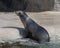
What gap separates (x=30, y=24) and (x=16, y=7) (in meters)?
4.79

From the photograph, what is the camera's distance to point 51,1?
10.4 m

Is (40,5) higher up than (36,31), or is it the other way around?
(36,31)

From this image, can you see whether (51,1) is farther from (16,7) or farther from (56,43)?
(56,43)

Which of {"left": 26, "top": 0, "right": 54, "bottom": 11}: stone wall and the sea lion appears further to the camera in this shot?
{"left": 26, "top": 0, "right": 54, "bottom": 11}: stone wall

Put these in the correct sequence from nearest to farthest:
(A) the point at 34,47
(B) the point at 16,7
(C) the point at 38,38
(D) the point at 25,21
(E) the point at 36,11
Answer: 1. (A) the point at 34,47
2. (C) the point at 38,38
3. (D) the point at 25,21
4. (E) the point at 36,11
5. (B) the point at 16,7

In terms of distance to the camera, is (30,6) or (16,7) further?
(16,7)

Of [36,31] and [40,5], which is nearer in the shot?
[36,31]

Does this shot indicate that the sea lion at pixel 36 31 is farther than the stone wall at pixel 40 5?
No

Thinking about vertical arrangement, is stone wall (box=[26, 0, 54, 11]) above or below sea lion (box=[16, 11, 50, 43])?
below

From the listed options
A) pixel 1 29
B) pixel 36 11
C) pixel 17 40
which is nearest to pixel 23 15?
pixel 1 29

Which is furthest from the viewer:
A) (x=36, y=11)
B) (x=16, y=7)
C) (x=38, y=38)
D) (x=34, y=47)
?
(x=16, y=7)

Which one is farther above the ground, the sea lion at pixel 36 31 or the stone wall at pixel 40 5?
the sea lion at pixel 36 31

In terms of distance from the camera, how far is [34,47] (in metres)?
5.65

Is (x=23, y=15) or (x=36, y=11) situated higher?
(x=23, y=15)
